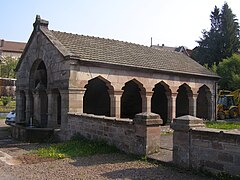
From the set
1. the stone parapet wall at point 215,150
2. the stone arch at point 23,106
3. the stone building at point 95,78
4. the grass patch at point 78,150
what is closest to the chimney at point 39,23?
the stone building at point 95,78

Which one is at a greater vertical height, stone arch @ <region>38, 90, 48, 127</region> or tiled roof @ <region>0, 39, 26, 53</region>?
tiled roof @ <region>0, 39, 26, 53</region>

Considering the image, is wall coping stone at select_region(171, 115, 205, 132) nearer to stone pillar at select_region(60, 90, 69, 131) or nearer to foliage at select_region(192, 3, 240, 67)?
stone pillar at select_region(60, 90, 69, 131)

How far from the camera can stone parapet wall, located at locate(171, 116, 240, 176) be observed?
235 inches

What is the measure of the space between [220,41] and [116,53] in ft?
118

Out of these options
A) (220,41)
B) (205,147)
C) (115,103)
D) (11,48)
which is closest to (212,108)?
(115,103)

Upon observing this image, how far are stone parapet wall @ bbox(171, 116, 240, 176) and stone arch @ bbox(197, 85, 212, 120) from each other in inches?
568

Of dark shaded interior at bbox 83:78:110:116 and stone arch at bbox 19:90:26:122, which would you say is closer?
stone arch at bbox 19:90:26:122

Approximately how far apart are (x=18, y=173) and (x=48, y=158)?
5.39 ft

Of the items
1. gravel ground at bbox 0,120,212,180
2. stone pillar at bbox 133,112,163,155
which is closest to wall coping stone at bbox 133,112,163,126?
stone pillar at bbox 133,112,163,155

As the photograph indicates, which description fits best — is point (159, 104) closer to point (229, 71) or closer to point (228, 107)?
point (228, 107)

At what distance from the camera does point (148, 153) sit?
26.5 ft

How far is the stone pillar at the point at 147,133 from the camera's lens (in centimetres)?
798

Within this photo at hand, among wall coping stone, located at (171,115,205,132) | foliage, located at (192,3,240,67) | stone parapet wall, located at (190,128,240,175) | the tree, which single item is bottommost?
stone parapet wall, located at (190,128,240,175)

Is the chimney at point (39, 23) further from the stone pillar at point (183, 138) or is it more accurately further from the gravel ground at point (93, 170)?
the stone pillar at point (183, 138)
